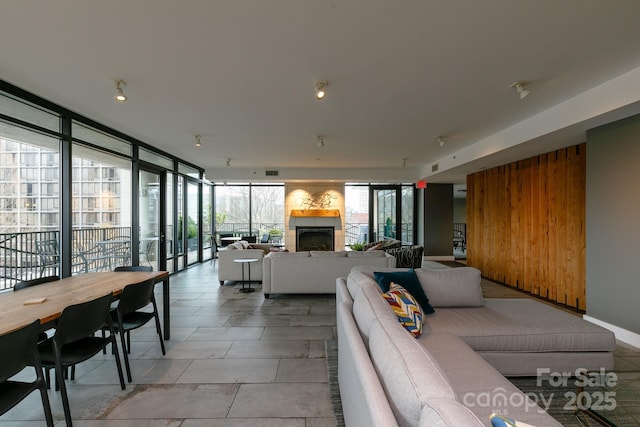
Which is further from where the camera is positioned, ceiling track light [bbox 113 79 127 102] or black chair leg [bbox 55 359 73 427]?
ceiling track light [bbox 113 79 127 102]

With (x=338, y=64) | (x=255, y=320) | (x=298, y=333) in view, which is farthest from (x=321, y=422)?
(x=338, y=64)

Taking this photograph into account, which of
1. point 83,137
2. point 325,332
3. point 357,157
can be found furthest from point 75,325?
point 357,157

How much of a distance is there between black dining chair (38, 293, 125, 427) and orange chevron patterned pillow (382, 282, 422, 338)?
208 cm

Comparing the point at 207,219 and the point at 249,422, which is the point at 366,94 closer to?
the point at 249,422

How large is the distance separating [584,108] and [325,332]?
12.1 ft

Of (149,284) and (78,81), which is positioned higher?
(78,81)

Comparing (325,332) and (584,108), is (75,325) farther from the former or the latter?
(584,108)

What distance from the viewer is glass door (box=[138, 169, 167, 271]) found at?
557cm

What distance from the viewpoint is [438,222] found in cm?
863

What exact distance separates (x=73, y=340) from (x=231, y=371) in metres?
1.16

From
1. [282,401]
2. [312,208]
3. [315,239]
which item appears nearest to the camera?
[282,401]

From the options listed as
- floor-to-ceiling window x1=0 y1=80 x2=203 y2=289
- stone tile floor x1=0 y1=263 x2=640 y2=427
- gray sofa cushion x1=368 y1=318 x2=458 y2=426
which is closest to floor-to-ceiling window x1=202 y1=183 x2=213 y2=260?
floor-to-ceiling window x1=0 y1=80 x2=203 y2=289

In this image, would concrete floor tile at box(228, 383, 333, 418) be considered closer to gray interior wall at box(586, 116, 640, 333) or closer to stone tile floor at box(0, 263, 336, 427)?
stone tile floor at box(0, 263, 336, 427)

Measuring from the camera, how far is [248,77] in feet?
9.13
